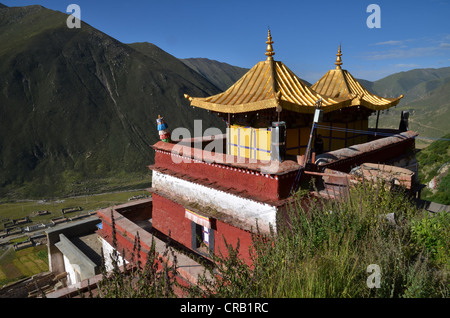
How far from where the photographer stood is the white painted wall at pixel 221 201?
7.07 meters

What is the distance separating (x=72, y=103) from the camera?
103 meters

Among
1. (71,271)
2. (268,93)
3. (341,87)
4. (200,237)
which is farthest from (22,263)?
(341,87)

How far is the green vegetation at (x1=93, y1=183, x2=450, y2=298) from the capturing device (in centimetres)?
334

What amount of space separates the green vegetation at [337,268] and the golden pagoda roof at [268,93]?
378 cm

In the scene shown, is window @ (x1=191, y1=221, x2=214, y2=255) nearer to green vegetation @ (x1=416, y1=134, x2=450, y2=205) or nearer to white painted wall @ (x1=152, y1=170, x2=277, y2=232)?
white painted wall @ (x1=152, y1=170, x2=277, y2=232)

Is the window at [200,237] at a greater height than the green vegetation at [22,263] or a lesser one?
greater

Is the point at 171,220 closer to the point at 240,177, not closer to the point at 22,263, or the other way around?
the point at 240,177

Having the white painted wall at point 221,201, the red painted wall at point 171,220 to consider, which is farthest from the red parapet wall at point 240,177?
the red painted wall at point 171,220

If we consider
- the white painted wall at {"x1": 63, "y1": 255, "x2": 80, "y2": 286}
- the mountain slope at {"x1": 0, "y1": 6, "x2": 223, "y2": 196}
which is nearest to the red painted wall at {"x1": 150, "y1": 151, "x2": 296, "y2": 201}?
the white painted wall at {"x1": 63, "y1": 255, "x2": 80, "y2": 286}

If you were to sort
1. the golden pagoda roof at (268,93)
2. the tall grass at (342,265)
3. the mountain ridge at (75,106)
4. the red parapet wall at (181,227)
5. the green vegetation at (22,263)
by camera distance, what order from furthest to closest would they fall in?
the mountain ridge at (75,106), the green vegetation at (22,263), the golden pagoda roof at (268,93), the red parapet wall at (181,227), the tall grass at (342,265)

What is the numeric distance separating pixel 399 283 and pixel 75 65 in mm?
133878

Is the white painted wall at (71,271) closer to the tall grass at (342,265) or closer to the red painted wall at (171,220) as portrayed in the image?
the red painted wall at (171,220)

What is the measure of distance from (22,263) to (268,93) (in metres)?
45.2
